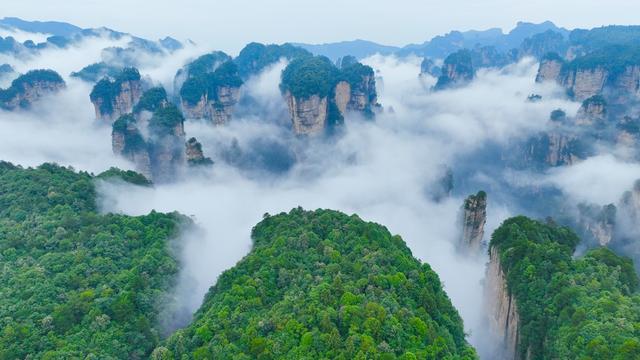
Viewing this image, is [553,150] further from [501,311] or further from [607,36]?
[607,36]

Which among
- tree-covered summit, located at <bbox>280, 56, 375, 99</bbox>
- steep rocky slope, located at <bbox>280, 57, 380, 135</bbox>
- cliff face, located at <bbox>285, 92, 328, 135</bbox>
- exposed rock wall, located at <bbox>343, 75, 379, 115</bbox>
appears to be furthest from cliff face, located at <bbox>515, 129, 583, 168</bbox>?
cliff face, located at <bbox>285, 92, 328, 135</bbox>

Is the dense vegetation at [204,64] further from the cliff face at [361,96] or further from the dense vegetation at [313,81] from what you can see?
the cliff face at [361,96]

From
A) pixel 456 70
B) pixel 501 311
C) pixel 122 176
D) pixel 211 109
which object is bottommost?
pixel 501 311

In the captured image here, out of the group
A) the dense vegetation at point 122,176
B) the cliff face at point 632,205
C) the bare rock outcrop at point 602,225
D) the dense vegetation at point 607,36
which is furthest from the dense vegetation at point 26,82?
the dense vegetation at point 607,36

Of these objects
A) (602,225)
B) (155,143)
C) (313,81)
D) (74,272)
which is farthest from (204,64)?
(74,272)

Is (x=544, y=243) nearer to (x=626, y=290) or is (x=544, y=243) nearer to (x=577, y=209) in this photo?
(x=626, y=290)

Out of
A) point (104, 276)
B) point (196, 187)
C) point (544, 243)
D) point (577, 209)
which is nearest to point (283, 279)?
point (104, 276)

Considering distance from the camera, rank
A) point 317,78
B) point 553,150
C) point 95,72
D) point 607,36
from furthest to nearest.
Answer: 1. point 607,36
2. point 95,72
3. point 317,78
4. point 553,150

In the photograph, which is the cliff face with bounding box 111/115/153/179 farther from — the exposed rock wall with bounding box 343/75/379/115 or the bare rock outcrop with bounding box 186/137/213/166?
the exposed rock wall with bounding box 343/75/379/115
